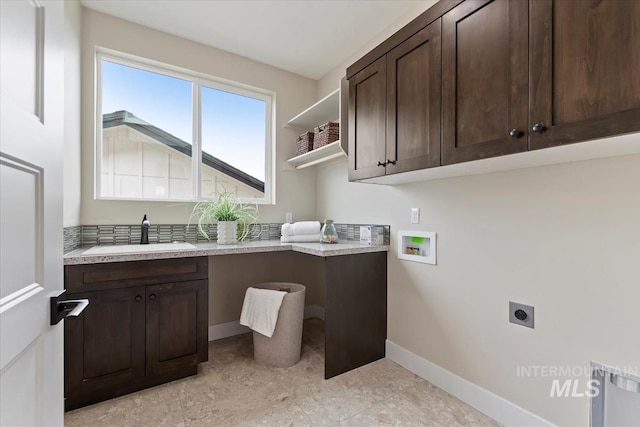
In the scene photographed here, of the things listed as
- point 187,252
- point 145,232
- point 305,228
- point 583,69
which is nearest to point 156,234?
point 145,232

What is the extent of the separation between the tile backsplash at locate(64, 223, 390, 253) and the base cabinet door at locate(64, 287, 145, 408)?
1.60ft

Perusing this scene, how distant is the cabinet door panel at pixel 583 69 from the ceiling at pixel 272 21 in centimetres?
128

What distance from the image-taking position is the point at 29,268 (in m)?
0.67

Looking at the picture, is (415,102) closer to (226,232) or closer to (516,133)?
(516,133)

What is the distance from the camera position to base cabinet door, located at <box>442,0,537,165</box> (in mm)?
1169

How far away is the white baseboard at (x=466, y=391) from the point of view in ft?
4.92

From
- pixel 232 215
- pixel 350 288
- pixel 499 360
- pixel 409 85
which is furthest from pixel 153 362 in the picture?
pixel 409 85

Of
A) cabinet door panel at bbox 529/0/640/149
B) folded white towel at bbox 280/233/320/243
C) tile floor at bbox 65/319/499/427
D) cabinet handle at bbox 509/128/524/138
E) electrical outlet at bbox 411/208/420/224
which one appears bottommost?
tile floor at bbox 65/319/499/427

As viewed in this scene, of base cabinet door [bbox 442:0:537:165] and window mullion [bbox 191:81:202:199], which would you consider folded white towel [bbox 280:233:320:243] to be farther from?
base cabinet door [bbox 442:0:537:165]

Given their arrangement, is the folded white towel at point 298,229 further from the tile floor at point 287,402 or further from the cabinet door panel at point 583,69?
the cabinet door panel at point 583,69

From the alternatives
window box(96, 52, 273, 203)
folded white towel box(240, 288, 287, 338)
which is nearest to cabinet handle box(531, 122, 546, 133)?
folded white towel box(240, 288, 287, 338)

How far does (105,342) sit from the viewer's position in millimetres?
1690

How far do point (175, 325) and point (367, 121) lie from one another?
1.87 m

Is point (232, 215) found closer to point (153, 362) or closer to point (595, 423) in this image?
point (153, 362)
